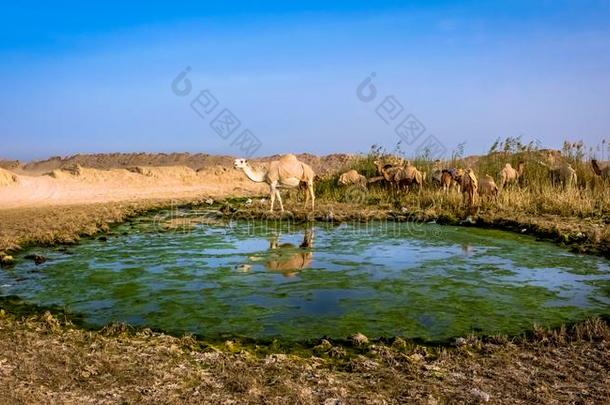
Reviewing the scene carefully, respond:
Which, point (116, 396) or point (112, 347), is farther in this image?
point (112, 347)

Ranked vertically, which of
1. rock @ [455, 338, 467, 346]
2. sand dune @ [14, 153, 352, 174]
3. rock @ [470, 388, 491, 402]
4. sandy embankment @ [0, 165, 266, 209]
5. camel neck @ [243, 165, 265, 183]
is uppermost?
sand dune @ [14, 153, 352, 174]

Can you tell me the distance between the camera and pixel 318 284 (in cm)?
820

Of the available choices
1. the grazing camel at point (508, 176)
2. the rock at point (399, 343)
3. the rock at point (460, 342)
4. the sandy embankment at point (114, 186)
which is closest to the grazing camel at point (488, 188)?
the grazing camel at point (508, 176)

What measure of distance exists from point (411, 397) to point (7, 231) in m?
10.6

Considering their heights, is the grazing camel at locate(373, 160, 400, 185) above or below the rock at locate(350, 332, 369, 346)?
above

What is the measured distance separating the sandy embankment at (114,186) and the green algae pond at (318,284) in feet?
30.1

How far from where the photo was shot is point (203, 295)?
7.68 metres

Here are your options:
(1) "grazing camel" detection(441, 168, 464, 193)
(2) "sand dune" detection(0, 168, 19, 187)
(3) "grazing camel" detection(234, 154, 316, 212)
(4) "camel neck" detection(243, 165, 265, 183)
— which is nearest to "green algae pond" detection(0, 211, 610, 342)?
(3) "grazing camel" detection(234, 154, 316, 212)

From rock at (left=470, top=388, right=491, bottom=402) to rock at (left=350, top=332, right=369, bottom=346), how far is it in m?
1.42

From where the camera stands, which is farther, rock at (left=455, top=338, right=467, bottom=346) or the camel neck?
the camel neck

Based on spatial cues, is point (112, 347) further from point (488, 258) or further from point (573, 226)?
point (573, 226)

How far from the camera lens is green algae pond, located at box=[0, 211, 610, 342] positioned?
6560 mm

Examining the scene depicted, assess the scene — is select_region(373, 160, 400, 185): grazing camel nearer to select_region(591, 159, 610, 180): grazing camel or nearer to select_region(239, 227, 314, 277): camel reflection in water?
select_region(591, 159, 610, 180): grazing camel

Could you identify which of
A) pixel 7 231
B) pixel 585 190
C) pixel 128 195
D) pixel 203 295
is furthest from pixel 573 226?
pixel 128 195
